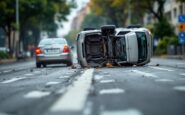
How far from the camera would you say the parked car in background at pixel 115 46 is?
21.9 meters

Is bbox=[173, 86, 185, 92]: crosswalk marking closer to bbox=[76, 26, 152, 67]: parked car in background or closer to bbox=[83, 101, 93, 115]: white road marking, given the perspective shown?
bbox=[83, 101, 93, 115]: white road marking

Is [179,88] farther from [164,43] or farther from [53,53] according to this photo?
[164,43]

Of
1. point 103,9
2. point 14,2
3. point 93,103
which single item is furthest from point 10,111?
point 103,9

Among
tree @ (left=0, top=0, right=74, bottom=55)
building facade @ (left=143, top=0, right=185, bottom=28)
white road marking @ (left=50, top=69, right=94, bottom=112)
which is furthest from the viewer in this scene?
building facade @ (left=143, top=0, right=185, bottom=28)

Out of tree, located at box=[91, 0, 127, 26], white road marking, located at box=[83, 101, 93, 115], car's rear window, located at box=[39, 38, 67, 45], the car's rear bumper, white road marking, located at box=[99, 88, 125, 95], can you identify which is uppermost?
tree, located at box=[91, 0, 127, 26]

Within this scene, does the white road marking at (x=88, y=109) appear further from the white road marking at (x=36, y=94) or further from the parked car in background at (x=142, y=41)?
the parked car in background at (x=142, y=41)

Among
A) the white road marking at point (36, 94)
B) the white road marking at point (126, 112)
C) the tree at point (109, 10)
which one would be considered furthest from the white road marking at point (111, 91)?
the tree at point (109, 10)

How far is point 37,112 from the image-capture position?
6902 millimetres

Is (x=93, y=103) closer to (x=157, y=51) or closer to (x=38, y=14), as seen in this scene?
(x=38, y=14)

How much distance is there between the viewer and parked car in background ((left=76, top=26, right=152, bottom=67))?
21.9m

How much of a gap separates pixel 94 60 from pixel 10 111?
16210 mm

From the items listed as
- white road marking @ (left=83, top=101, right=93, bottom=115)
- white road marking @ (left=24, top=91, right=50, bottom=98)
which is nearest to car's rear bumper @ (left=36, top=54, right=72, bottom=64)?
white road marking @ (left=24, top=91, right=50, bottom=98)

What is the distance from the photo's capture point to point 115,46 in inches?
898

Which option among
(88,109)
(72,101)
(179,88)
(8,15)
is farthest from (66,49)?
(8,15)
